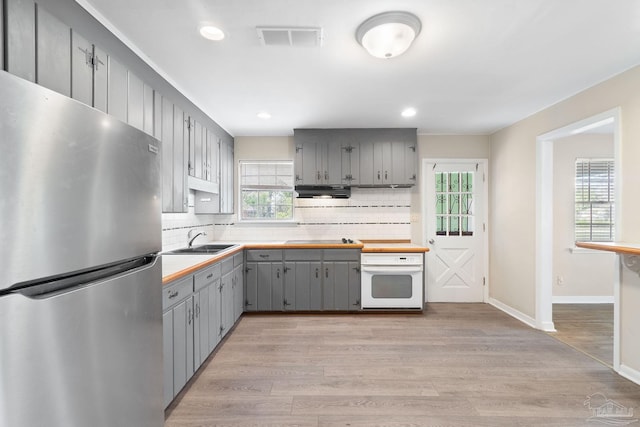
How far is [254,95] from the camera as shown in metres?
2.76

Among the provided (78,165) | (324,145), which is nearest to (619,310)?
(324,145)

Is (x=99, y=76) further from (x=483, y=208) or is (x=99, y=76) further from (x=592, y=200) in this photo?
(x=592, y=200)

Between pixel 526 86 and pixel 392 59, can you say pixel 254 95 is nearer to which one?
pixel 392 59

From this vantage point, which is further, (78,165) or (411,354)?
(411,354)

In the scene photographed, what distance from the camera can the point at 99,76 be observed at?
161cm

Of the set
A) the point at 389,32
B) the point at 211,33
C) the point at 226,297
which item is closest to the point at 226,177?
the point at 226,297

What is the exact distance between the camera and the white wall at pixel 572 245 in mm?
4062

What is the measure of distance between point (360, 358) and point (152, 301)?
6.45 feet

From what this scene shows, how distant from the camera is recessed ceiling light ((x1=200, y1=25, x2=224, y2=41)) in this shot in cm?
175

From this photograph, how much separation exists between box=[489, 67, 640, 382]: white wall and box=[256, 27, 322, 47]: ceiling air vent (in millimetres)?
2556

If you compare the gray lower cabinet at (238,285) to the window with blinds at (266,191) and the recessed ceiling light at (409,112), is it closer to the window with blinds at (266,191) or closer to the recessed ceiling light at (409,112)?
the window with blinds at (266,191)

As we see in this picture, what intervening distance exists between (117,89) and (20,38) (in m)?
0.58

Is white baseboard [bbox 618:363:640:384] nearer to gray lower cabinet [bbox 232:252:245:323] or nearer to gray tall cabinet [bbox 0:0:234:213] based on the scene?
gray lower cabinet [bbox 232:252:245:323]

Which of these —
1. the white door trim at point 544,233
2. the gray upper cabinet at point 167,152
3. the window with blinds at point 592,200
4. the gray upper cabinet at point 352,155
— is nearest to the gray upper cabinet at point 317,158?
the gray upper cabinet at point 352,155
